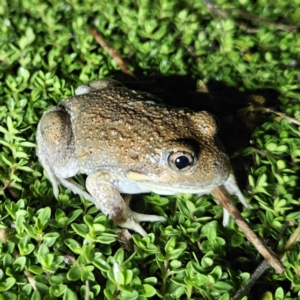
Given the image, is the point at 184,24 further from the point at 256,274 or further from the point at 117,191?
the point at 256,274

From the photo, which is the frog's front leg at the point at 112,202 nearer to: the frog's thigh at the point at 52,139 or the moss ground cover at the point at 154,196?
the moss ground cover at the point at 154,196

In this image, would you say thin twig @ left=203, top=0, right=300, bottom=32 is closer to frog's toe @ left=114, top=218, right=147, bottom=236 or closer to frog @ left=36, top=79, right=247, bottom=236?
frog @ left=36, top=79, right=247, bottom=236

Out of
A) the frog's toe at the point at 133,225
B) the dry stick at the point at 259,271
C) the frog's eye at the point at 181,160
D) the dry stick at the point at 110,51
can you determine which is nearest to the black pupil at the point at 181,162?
the frog's eye at the point at 181,160

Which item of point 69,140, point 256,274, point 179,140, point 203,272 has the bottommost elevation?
point 256,274

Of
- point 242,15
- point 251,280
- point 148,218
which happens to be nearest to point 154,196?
point 148,218

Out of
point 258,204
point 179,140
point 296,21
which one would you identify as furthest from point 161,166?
point 296,21

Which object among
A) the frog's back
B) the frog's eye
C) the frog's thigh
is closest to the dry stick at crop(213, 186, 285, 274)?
the frog's eye

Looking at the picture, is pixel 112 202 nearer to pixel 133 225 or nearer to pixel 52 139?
pixel 133 225
